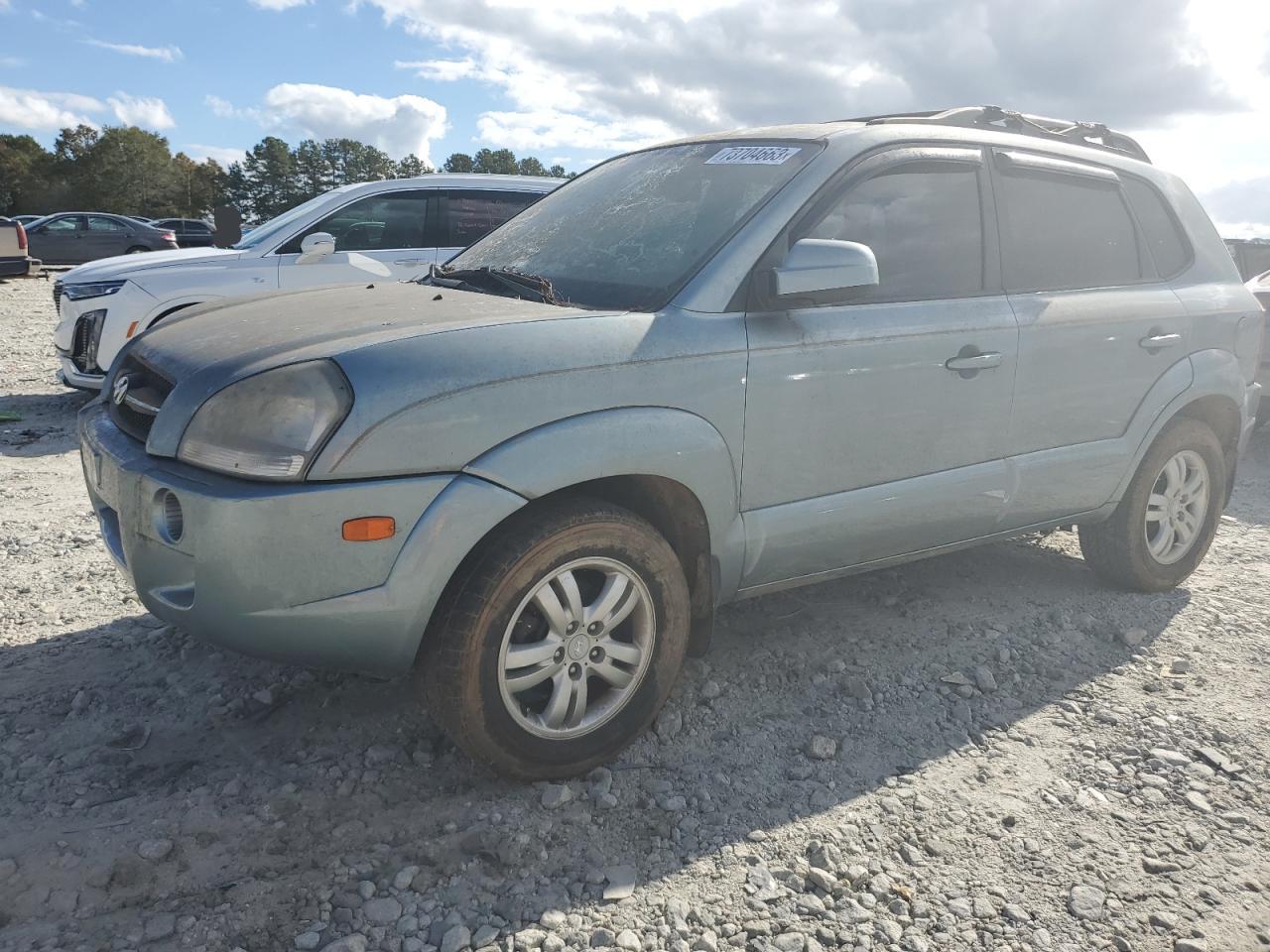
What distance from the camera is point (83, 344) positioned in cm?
714

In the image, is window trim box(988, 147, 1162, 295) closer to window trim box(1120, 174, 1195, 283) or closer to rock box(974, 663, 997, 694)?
window trim box(1120, 174, 1195, 283)

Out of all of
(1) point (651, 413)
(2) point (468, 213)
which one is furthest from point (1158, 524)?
(2) point (468, 213)

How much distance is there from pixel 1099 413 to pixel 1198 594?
1.28 meters

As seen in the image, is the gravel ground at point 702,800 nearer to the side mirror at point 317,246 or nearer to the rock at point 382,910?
the rock at point 382,910

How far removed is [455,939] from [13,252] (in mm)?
17795

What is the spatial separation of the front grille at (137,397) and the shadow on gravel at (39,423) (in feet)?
12.8

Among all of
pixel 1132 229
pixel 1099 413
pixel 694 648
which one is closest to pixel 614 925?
pixel 694 648

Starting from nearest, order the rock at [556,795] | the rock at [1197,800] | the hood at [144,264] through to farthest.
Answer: the rock at [556,795]
the rock at [1197,800]
the hood at [144,264]

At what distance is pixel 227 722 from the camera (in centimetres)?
305

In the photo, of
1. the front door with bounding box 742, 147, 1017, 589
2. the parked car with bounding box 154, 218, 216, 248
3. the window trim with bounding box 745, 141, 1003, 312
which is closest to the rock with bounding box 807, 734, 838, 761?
the front door with bounding box 742, 147, 1017, 589

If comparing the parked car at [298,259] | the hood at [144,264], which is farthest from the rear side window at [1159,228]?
the hood at [144,264]

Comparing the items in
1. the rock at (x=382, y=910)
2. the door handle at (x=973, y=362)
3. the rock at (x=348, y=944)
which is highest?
the door handle at (x=973, y=362)

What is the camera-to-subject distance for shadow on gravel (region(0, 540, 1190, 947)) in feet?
8.02

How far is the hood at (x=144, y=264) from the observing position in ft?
23.6
